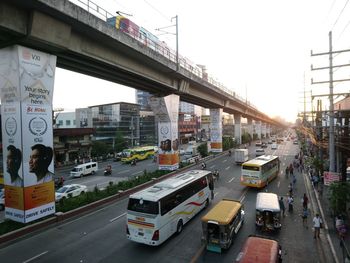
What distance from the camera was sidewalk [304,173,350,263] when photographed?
464 inches

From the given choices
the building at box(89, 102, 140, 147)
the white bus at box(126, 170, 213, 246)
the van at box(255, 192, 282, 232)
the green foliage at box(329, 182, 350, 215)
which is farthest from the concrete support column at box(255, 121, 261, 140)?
the white bus at box(126, 170, 213, 246)

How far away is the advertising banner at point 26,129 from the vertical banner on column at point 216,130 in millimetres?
41883

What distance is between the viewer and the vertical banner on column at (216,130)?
179 ft

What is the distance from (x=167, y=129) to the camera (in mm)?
35000

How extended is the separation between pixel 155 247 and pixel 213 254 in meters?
3.08

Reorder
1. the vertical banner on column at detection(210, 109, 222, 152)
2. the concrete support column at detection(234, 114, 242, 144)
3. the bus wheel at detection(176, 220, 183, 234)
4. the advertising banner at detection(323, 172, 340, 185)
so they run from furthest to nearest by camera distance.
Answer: the concrete support column at detection(234, 114, 242, 144) < the vertical banner on column at detection(210, 109, 222, 152) < the advertising banner at detection(323, 172, 340, 185) < the bus wheel at detection(176, 220, 183, 234)

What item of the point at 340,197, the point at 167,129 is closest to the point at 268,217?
the point at 340,197

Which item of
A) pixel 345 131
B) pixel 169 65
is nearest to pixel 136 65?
pixel 169 65

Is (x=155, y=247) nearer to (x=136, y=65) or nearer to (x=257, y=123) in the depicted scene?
(x=136, y=65)

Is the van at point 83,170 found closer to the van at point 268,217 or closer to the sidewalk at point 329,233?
the van at point 268,217

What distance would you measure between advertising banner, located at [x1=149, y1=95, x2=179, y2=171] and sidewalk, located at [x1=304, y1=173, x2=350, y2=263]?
18.0 m

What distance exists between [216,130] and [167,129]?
72.0 ft

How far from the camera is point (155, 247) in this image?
13.1m

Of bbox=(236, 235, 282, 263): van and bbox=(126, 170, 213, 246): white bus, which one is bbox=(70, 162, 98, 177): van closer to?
bbox=(126, 170, 213, 246): white bus
